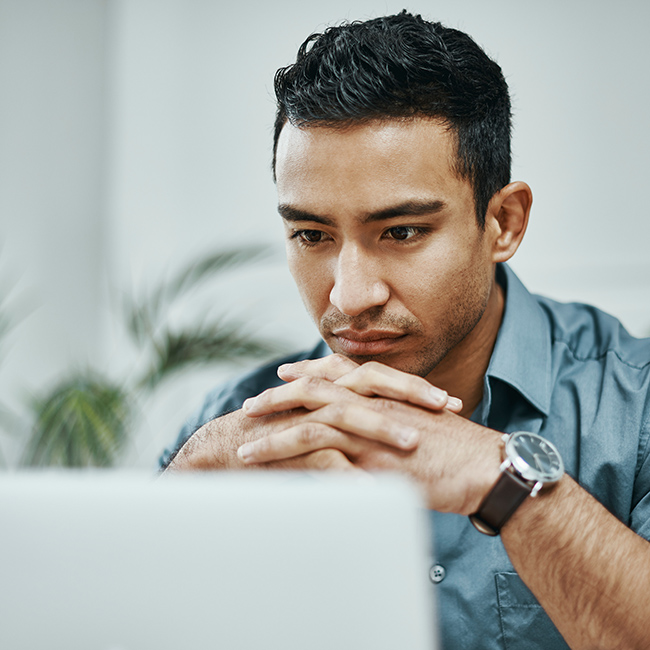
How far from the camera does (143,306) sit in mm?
2271

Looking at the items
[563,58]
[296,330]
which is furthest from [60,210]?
[563,58]

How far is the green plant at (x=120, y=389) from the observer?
6.49ft

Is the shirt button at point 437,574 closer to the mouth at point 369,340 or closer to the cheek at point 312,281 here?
the mouth at point 369,340

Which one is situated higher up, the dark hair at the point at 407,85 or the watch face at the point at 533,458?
the dark hair at the point at 407,85

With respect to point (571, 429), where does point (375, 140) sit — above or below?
above

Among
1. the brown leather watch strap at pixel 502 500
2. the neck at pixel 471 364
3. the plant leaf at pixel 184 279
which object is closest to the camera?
the brown leather watch strap at pixel 502 500

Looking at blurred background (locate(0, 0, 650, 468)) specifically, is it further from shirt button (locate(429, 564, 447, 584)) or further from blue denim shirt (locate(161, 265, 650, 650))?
shirt button (locate(429, 564, 447, 584))

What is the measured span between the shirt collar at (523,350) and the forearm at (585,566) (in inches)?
15.4

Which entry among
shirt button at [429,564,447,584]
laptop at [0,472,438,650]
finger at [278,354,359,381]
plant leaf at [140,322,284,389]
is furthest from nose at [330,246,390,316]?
plant leaf at [140,322,284,389]

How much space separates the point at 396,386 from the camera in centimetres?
92

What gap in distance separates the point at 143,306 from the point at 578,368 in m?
1.48

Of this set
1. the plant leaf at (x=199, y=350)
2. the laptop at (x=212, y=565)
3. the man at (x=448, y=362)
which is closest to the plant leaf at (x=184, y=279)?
the plant leaf at (x=199, y=350)

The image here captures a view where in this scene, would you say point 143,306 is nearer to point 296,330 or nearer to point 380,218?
point 296,330

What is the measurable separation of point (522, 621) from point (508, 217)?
0.77 meters
